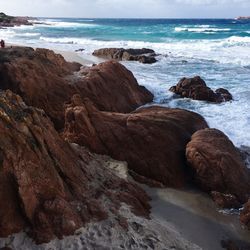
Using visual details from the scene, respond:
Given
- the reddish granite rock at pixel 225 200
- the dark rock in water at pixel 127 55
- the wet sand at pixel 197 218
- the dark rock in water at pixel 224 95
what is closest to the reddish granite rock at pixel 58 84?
the dark rock in water at pixel 224 95

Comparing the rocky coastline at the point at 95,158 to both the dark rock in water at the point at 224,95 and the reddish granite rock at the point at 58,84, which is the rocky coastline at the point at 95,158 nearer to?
the reddish granite rock at the point at 58,84

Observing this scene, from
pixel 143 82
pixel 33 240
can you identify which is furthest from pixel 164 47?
pixel 33 240

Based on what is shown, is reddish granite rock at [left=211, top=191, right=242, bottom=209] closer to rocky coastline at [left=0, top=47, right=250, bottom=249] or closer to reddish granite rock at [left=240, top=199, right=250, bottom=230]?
rocky coastline at [left=0, top=47, right=250, bottom=249]

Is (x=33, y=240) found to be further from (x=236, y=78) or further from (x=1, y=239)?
(x=236, y=78)

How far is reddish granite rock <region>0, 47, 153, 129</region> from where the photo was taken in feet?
35.1

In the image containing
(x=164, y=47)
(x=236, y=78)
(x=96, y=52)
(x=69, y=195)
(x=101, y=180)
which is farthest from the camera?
(x=164, y=47)

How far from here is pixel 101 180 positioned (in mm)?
7215

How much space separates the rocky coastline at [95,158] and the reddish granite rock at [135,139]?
0.02m

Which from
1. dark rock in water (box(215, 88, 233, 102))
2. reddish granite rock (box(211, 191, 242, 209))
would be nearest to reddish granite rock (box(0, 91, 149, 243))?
reddish granite rock (box(211, 191, 242, 209))

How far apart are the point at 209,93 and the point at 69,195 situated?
10751 millimetres

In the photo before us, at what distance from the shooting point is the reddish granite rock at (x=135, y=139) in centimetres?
885

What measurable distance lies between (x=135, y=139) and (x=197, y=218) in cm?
248

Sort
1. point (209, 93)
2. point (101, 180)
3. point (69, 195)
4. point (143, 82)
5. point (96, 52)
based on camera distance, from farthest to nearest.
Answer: point (96, 52), point (143, 82), point (209, 93), point (101, 180), point (69, 195)

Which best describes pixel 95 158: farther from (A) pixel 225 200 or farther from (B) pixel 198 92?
(B) pixel 198 92
